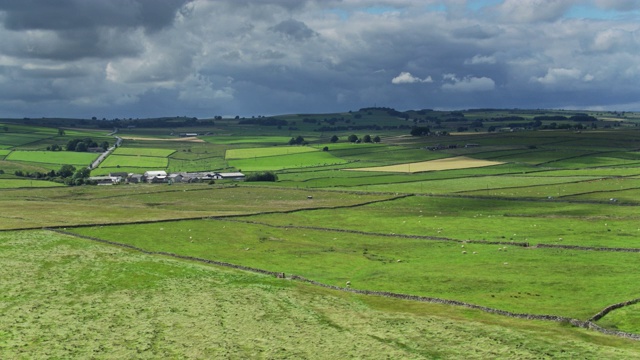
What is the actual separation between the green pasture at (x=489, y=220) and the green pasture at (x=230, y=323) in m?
39.1

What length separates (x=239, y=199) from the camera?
161 metres

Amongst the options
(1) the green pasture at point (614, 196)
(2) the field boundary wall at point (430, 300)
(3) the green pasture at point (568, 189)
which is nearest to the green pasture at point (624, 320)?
(2) the field boundary wall at point (430, 300)

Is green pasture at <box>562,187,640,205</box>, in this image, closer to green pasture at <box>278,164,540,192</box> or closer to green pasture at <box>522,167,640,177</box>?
green pasture at <box>522,167,640,177</box>

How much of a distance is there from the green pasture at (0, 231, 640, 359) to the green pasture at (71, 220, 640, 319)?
7.55m

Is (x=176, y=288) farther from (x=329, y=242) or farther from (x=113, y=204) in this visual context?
(x=113, y=204)

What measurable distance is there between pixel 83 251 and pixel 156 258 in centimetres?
1045

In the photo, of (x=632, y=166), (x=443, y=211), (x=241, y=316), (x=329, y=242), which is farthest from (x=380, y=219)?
(x=632, y=166)

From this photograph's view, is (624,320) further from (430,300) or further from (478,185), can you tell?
(478,185)

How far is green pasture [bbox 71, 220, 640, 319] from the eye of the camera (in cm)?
6988

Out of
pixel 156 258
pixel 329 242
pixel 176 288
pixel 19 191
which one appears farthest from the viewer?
pixel 19 191

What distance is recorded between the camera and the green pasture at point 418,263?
69.9 m

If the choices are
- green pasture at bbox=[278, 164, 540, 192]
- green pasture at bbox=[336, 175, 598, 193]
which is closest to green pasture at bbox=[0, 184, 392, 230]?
green pasture at bbox=[336, 175, 598, 193]

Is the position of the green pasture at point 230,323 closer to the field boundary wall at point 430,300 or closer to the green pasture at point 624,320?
the field boundary wall at point 430,300

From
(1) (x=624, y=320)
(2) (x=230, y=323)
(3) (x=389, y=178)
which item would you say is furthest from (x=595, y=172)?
(2) (x=230, y=323)
